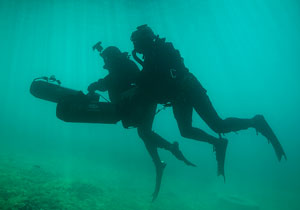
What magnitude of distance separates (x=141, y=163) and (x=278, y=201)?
66.2 feet

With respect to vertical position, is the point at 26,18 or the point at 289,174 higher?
the point at 26,18

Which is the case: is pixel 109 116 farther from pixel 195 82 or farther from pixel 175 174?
pixel 175 174

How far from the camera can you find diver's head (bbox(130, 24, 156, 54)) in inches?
210

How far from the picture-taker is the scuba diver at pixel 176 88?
→ 202 inches

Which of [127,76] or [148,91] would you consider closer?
[148,91]

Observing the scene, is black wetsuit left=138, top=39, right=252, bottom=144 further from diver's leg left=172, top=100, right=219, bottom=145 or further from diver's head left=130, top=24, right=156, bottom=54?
diver's head left=130, top=24, right=156, bottom=54

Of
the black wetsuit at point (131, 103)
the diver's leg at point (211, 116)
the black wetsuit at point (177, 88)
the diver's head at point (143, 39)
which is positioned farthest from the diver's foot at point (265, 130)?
the diver's head at point (143, 39)

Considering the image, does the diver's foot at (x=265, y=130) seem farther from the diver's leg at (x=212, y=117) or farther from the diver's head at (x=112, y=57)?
the diver's head at (x=112, y=57)

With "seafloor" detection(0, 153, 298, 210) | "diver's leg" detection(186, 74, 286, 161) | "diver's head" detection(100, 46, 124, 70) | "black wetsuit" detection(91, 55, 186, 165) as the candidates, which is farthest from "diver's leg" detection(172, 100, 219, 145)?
"seafloor" detection(0, 153, 298, 210)

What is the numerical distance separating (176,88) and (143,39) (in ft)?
4.31

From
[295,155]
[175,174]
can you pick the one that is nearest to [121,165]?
[175,174]

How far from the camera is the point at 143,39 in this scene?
17.5ft

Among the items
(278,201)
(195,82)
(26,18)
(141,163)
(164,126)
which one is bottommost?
(278,201)

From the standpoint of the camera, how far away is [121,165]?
4047 cm
